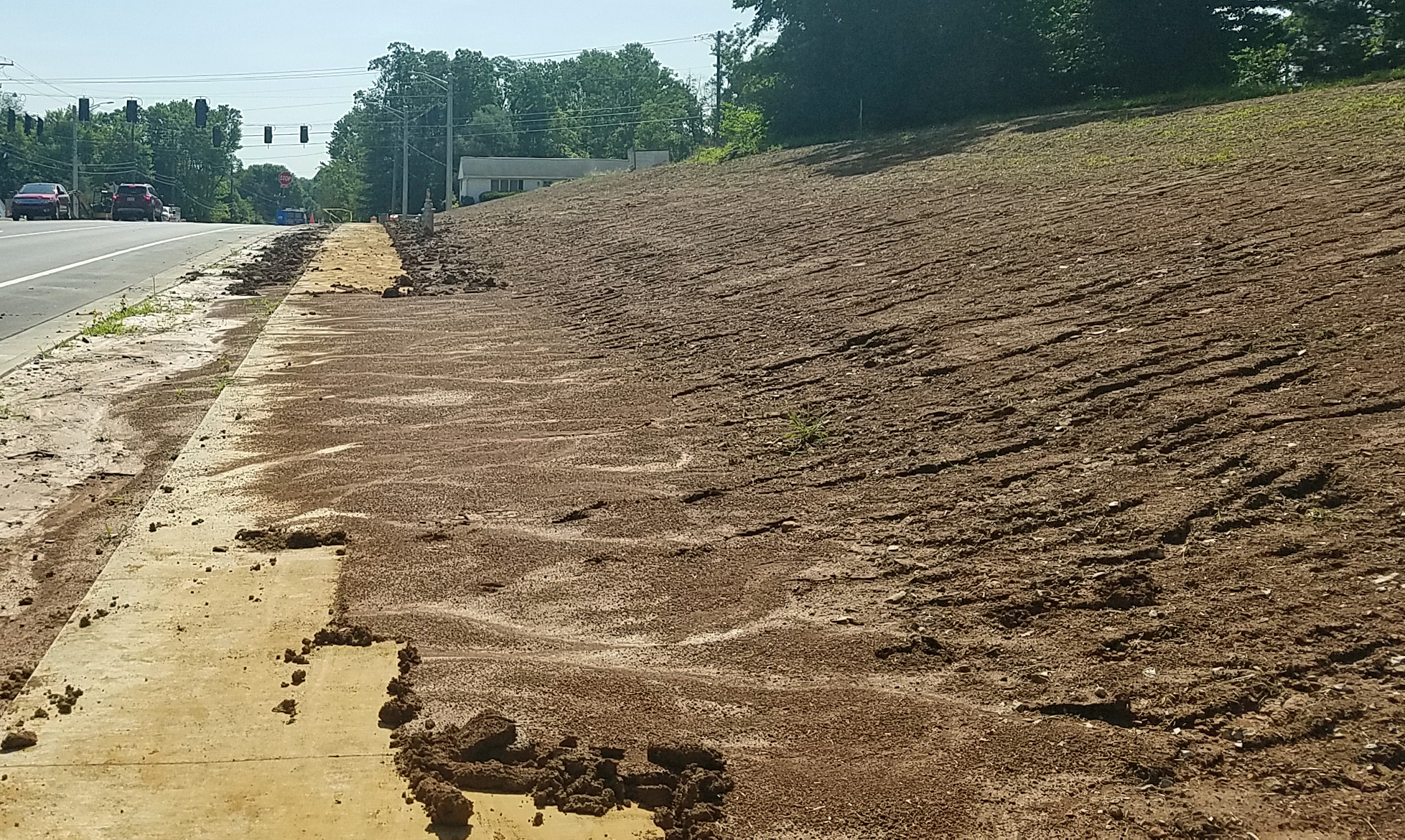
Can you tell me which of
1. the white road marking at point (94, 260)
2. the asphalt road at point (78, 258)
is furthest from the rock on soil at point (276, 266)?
the white road marking at point (94, 260)

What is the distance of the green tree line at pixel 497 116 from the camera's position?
116188 mm

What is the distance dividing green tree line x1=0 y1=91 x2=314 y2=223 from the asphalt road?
273 ft

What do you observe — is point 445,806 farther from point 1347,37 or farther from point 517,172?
point 517,172

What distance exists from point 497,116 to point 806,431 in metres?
119

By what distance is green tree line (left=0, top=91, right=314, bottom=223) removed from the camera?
399 feet

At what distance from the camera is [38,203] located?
150 feet

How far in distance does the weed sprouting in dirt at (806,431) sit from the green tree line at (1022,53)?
63.1 feet

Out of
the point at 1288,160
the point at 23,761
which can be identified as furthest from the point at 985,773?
the point at 1288,160

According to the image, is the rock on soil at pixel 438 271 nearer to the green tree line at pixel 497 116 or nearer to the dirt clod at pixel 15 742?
the dirt clod at pixel 15 742

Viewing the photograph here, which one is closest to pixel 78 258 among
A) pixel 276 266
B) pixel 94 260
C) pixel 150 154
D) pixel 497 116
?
pixel 94 260

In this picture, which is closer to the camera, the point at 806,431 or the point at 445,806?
the point at 445,806

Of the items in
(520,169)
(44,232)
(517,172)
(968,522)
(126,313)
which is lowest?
(968,522)

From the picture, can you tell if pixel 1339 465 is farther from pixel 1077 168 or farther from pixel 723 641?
pixel 1077 168

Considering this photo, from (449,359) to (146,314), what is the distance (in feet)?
19.8
